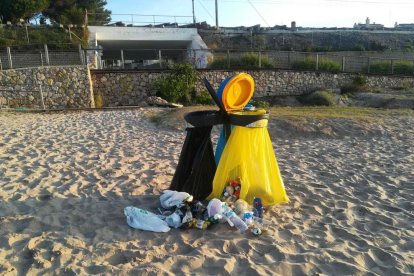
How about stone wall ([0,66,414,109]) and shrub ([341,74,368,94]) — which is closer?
stone wall ([0,66,414,109])

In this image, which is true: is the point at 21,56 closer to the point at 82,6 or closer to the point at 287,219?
the point at 287,219

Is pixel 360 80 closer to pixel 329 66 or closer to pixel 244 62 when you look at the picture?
pixel 329 66

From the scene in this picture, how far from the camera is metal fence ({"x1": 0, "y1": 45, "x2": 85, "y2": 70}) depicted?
48.1ft

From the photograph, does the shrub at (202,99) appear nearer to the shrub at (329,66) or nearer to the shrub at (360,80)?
the shrub at (329,66)

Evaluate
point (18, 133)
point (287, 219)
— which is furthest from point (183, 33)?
point (287, 219)

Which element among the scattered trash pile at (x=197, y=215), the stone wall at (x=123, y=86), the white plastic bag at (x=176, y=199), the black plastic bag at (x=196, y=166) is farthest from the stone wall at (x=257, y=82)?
the scattered trash pile at (x=197, y=215)

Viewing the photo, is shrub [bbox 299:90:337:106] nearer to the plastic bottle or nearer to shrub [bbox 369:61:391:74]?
shrub [bbox 369:61:391:74]

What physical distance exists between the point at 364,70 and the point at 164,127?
664 inches

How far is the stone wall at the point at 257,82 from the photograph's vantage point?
16.3 m

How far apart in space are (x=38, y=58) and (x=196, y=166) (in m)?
13.0

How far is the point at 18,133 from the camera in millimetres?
8367

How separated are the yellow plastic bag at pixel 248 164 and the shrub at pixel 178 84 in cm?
1209

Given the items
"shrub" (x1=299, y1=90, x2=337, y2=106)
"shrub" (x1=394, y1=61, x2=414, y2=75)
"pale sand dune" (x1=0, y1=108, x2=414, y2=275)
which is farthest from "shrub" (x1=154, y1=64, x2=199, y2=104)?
"shrub" (x1=394, y1=61, x2=414, y2=75)

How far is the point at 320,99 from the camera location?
59.0 feet
